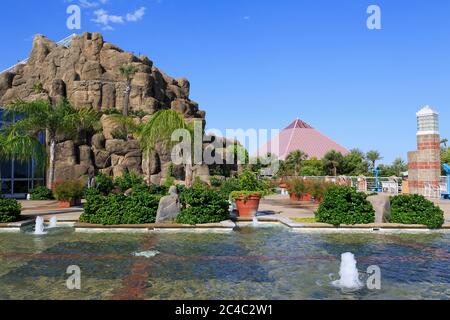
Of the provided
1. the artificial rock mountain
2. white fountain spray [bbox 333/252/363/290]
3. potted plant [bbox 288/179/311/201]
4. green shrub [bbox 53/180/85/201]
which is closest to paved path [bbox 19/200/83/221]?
green shrub [bbox 53/180/85/201]

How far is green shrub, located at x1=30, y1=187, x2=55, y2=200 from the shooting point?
28072mm

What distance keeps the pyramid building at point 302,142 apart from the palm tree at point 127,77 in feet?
391

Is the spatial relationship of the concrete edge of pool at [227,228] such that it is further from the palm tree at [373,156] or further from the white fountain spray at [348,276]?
the palm tree at [373,156]

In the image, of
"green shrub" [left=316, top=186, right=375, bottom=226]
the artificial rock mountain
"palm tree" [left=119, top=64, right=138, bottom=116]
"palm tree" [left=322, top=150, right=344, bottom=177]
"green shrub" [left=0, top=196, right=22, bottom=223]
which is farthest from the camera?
"palm tree" [left=322, top=150, right=344, bottom=177]

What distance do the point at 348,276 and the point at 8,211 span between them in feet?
41.4

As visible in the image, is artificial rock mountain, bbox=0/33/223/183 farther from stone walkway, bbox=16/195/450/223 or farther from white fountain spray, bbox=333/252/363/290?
white fountain spray, bbox=333/252/363/290

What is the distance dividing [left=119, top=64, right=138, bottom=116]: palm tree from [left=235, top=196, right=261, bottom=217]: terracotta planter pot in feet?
132

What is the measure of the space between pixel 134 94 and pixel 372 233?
49.2 m

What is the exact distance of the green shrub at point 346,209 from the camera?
1334 centimetres

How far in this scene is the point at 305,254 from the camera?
9352 mm

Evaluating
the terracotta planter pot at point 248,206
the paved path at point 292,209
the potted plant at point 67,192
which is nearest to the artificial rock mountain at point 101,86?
the potted plant at point 67,192

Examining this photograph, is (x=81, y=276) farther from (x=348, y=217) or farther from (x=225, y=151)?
(x=225, y=151)

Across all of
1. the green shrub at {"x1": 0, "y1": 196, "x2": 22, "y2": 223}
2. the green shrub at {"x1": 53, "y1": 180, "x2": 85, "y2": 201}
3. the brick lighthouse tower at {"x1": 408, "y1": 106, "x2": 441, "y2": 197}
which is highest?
the brick lighthouse tower at {"x1": 408, "y1": 106, "x2": 441, "y2": 197}

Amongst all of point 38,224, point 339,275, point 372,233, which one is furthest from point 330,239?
point 38,224
